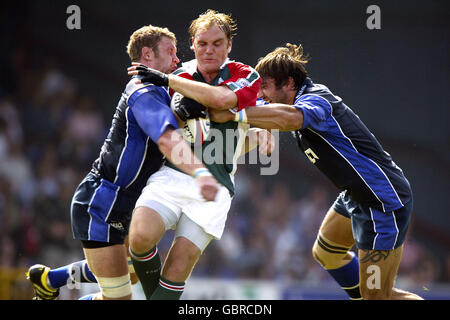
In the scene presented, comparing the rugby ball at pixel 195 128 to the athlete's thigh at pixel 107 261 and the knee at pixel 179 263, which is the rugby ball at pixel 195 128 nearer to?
the knee at pixel 179 263

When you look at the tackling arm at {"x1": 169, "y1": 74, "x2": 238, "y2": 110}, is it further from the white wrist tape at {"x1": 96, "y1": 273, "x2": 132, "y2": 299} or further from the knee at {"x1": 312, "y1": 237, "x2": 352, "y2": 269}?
the knee at {"x1": 312, "y1": 237, "x2": 352, "y2": 269}

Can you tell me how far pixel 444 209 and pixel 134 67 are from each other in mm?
7871

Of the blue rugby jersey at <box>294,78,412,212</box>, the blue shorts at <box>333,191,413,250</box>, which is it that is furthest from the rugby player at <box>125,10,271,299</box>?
the blue shorts at <box>333,191,413,250</box>

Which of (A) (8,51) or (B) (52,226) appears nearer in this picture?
(B) (52,226)

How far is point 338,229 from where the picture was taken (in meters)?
4.66

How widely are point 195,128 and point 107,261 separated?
1.10 m

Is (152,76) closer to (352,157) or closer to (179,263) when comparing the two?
(179,263)

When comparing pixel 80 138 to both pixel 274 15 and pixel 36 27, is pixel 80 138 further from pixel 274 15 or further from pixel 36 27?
pixel 274 15

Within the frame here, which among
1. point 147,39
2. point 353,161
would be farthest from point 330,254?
point 147,39

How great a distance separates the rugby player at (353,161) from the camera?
404cm

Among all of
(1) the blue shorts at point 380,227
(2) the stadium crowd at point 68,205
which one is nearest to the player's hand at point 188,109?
(1) the blue shorts at point 380,227

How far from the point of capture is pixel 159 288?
12.4 ft
